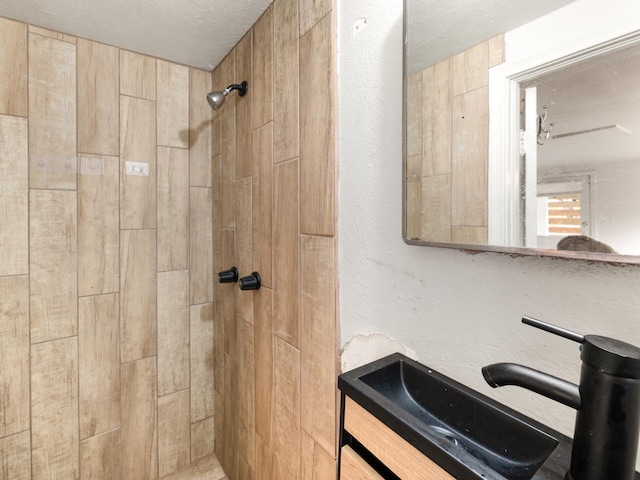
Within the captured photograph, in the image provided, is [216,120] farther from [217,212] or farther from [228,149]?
[217,212]

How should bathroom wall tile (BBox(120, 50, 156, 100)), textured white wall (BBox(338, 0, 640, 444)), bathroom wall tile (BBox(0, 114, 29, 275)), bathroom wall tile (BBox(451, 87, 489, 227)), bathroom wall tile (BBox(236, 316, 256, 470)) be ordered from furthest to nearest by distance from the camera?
1. bathroom wall tile (BBox(120, 50, 156, 100))
2. bathroom wall tile (BBox(236, 316, 256, 470))
3. bathroom wall tile (BBox(0, 114, 29, 275))
4. bathroom wall tile (BBox(451, 87, 489, 227))
5. textured white wall (BBox(338, 0, 640, 444))

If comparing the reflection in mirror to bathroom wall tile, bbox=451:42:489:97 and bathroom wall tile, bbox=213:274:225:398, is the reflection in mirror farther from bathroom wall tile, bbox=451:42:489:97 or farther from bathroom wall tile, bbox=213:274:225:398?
bathroom wall tile, bbox=213:274:225:398

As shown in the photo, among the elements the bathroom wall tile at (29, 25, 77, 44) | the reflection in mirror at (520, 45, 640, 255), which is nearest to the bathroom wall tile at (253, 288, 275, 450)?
the reflection in mirror at (520, 45, 640, 255)

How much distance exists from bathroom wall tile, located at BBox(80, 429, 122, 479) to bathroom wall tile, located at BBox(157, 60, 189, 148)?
1513 millimetres

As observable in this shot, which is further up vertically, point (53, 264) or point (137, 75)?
point (137, 75)

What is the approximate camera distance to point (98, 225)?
1.51 meters

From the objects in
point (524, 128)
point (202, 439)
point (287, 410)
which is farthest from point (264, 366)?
point (524, 128)

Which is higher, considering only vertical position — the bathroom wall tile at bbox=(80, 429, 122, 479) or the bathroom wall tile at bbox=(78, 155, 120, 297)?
the bathroom wall tile at bbox=(78, 155, 120, 297)

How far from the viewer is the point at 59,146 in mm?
1419

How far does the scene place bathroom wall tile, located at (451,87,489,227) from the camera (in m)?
0.62

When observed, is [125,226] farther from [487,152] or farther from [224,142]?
[487,152]

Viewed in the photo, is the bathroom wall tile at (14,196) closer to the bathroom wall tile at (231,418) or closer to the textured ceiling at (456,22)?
the bathroom wall tile at (231,418)

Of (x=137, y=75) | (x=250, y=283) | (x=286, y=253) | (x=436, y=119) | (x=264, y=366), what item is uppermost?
(x=137, y=75)

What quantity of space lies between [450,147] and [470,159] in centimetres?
6
